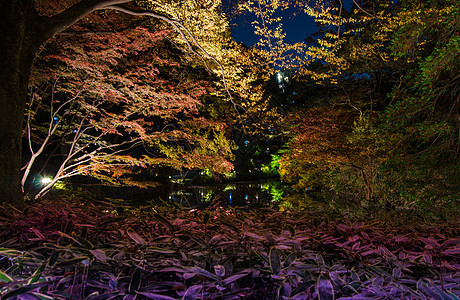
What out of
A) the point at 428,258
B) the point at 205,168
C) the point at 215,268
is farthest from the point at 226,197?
the point at 215,268

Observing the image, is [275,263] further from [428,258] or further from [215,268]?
[428,258]

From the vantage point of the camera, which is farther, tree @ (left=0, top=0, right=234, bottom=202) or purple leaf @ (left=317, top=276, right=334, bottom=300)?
tree @ (left=0, top=0, right=234, bottom=202)

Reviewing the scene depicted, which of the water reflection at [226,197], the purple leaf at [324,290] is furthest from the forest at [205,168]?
the water reflection at [226,197]

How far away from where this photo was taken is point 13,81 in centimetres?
251

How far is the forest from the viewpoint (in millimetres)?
881

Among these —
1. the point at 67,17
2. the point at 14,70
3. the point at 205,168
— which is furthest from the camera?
the point at 205,168

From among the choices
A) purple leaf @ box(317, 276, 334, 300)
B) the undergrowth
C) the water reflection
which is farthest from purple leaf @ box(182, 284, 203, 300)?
the water reflection

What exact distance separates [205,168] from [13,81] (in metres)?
4.14

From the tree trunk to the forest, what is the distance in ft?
0.04

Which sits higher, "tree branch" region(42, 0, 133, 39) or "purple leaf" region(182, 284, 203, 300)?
"tree branch" region(42, 0, 133, 39)

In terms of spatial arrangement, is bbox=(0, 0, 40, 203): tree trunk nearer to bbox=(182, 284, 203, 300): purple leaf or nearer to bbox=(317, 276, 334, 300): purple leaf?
bbox=(182, 284, 203, 300): purple leaf

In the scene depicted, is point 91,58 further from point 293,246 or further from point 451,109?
point 451,109

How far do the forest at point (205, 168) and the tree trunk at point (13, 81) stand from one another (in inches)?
0.5

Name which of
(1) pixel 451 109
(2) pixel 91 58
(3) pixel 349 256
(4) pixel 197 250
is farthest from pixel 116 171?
(1) pixel 451 109
